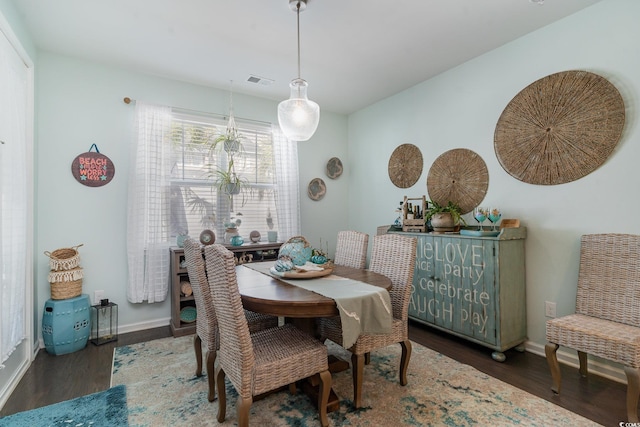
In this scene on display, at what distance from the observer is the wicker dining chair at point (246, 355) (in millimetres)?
1507

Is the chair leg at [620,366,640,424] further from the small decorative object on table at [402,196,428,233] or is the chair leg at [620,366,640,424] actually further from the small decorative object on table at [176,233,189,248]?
the small decorative object on table at [176,233,189,248]

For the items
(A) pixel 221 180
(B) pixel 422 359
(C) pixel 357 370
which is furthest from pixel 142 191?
(B) pixel 422 359

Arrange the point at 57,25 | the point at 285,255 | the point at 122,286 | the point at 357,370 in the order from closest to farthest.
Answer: the point at 357,370 < the point at 285,255 < the point at 57,25 < the point at 122,286

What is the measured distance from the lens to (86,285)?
306cm

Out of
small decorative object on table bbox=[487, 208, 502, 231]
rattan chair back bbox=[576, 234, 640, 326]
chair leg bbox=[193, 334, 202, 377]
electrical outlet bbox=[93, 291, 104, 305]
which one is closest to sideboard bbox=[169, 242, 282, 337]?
electrical outlet bbox=[93, 291, 104, 305]

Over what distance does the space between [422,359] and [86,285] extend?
3.19 m

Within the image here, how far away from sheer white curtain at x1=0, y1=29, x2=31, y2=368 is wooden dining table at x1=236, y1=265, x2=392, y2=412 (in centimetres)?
148

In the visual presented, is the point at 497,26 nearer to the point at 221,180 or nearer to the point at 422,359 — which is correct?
the point at 422,359

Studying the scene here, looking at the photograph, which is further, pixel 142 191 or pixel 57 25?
pixel 142 191

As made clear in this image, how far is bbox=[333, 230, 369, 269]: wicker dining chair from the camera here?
8.89 ft

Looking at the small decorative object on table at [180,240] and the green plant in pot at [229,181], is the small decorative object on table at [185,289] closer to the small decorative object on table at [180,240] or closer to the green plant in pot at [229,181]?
the small decorative object on table at [180,240]

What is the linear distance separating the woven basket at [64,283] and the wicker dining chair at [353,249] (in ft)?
7.77

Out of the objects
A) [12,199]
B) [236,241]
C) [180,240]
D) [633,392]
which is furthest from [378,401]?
[12,199]

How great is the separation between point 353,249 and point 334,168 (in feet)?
6.98
